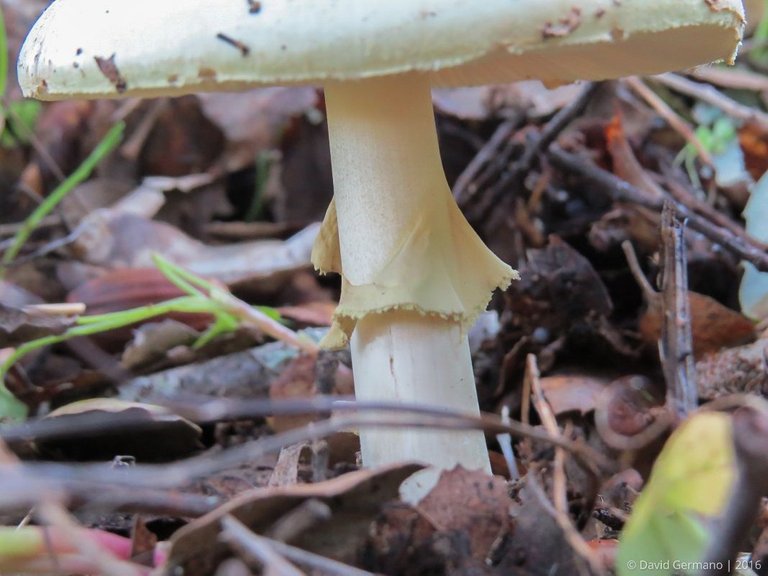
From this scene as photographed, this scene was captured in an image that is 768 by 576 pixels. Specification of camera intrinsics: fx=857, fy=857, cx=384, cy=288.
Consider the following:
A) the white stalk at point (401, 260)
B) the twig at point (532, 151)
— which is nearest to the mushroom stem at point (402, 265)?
the white stalk at point (401, 260)

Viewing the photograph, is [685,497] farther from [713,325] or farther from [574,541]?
[713,325]

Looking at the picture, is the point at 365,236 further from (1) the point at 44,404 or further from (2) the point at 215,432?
(1) the point at 44,404

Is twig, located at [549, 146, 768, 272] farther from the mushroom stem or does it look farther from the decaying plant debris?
the mushroom stem

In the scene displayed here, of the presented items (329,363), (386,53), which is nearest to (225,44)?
(386,53)

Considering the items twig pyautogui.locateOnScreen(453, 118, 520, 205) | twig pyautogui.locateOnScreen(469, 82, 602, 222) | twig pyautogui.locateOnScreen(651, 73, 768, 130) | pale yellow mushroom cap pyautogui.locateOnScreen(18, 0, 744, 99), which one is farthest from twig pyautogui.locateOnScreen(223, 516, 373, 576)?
twig pyautogui.locateOnScreen(651, 73, 768, 130)

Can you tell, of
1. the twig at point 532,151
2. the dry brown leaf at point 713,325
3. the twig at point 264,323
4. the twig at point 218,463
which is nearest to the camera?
the twig at point 218,463

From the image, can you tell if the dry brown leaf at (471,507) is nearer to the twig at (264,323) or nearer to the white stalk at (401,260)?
the white stalk at (401,260)

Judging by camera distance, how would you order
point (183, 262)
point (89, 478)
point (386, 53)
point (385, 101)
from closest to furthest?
1. point (89, 478)
2. point (386, 53)
3. point (385, 101)
4. point (183, 262)
